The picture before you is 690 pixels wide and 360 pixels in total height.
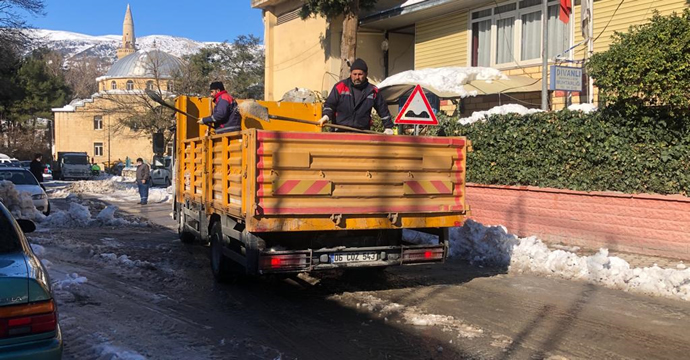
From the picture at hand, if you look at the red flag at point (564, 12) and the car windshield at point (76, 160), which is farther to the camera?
the car windshield at point (76, 160)

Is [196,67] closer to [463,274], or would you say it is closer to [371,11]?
[371,11]

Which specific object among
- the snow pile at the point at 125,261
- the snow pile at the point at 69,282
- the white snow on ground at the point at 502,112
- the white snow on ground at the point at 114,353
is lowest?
the white snow on ground at the point at 114,353

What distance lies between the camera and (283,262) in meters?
6.99

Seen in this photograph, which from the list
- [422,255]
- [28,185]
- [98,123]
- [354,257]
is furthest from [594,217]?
[98,123]

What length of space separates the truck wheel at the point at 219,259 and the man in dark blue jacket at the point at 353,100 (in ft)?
6.56

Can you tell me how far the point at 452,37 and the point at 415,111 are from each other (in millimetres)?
11163

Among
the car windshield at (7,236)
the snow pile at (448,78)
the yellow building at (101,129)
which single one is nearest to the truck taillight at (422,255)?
the car windshield at (7,236)

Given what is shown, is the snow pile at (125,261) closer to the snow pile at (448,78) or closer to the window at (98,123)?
the snow pile at (448,78)

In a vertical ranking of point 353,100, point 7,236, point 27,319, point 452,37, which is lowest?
point 27,319

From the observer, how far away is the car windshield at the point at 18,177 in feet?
60.2

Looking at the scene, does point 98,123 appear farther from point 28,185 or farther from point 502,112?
point 502,112

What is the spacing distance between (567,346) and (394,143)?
279 centimetres

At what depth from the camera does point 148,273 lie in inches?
363

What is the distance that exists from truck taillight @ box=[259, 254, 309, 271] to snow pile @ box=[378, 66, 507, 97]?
9.83 metres
